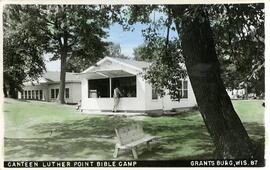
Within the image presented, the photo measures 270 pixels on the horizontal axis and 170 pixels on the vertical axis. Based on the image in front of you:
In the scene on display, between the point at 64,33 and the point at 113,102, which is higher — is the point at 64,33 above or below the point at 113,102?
above

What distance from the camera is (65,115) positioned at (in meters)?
2.79

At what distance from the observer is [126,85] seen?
2.80 meters

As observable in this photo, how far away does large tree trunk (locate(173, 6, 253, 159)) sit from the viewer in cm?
271

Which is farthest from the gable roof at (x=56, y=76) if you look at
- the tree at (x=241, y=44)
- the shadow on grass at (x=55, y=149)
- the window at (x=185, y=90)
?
the tree at (x=241, y=44)

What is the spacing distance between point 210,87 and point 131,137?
435 millimetres

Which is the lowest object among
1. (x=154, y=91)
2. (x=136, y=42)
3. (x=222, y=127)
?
(x=222, y=127)

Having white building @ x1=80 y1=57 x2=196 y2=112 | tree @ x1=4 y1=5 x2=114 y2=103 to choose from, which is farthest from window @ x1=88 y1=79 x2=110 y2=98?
tree @ x1=4 y1=5 x2=114 y2=103

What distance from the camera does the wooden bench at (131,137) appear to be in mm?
2709

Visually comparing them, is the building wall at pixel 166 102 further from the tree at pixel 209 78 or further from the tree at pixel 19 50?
the tree at pixel 19 50
